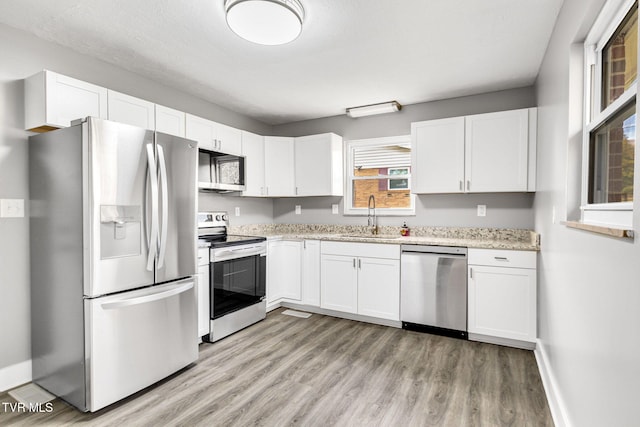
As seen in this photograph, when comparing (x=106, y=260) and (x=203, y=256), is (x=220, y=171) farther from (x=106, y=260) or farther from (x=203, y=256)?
(x=106, y=260)

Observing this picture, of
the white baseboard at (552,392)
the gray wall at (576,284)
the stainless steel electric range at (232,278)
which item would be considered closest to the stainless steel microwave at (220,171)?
the stainless steel electric range at (232,278)

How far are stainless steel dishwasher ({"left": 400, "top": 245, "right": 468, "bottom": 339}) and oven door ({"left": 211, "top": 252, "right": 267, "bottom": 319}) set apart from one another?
1.53 meters

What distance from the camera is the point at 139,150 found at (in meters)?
2.22

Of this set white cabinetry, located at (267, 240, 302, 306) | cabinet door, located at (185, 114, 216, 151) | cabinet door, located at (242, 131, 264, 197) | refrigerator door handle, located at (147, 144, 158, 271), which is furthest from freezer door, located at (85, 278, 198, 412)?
cabinet door, located at (242, 131, 264, 197)

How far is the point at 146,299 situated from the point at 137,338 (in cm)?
26

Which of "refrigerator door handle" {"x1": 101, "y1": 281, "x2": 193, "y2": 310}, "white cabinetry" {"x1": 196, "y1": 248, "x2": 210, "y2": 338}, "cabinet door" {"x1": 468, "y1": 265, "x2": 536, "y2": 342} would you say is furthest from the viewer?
"white cabinetry" {"x1": 196, "y1": 248, "x2": 210, "y2": 338}

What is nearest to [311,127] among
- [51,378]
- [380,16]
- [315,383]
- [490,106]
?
[490,106]

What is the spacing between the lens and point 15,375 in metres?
2.30

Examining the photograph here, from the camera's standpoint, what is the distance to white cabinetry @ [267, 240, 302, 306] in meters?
3.94

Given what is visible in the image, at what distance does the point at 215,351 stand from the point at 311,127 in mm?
3126

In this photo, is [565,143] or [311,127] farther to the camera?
[311,127]

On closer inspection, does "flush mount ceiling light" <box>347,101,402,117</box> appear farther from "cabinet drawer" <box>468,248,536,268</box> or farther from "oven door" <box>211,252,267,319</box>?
"oven door" <box>211,252,267,319</box>

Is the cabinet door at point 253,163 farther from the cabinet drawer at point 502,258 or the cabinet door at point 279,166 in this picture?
the cabinet drawer at point 502,258

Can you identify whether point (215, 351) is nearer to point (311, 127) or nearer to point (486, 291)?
point (486, 291)
